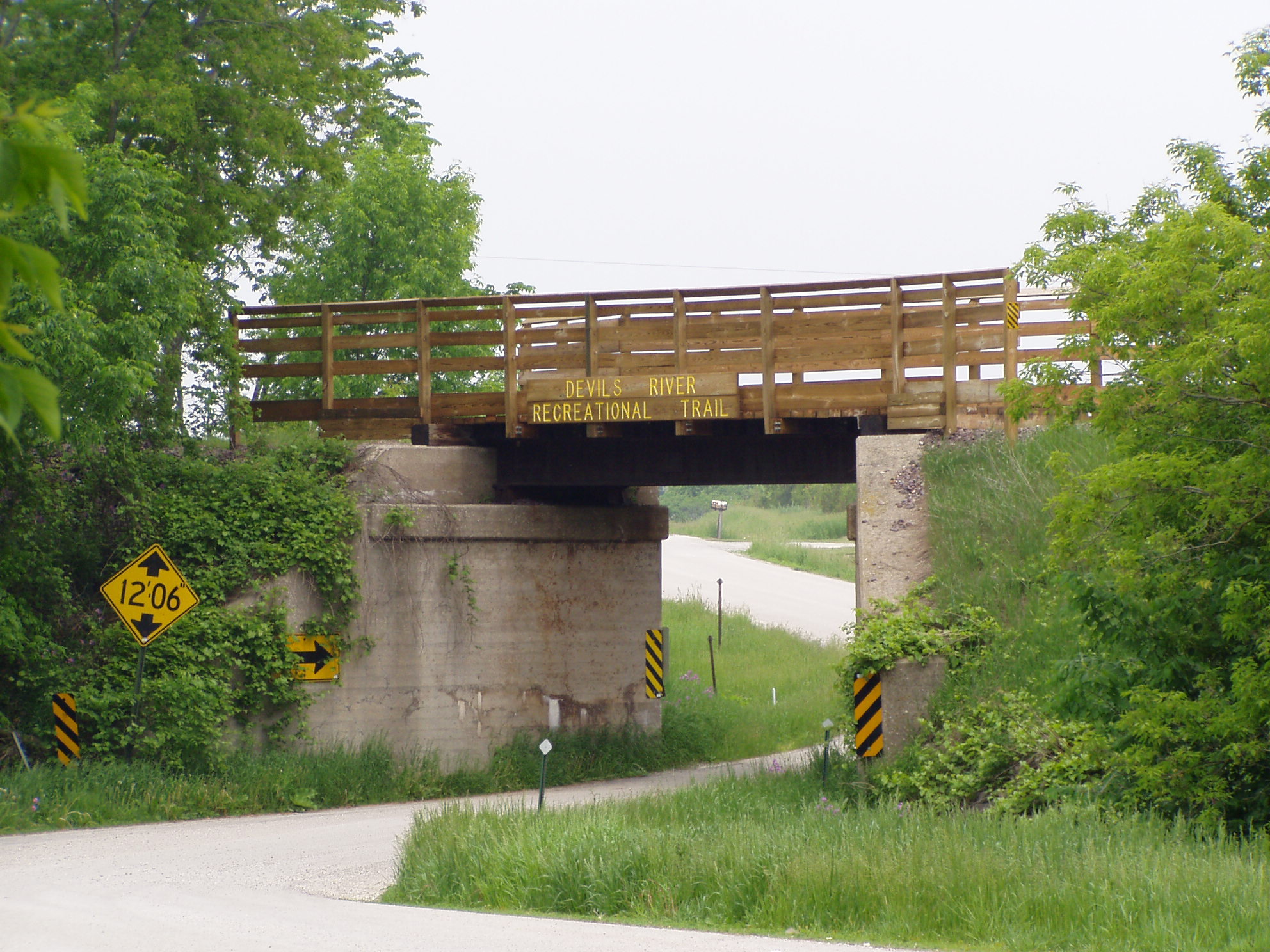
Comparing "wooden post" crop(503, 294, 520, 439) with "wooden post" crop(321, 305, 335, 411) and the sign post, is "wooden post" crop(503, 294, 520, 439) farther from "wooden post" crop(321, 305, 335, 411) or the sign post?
the sign post

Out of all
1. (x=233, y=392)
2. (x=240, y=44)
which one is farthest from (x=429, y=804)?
(x=240, y=44)

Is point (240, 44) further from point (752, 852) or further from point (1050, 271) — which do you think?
point (752, 852)

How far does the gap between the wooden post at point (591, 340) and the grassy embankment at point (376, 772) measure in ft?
18.5

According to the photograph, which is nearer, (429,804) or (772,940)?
(772,940)

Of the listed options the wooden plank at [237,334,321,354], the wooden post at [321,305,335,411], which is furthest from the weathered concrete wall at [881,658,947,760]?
the wooden plank at [237,334,321,354]

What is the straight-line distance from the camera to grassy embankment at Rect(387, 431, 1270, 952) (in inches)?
299

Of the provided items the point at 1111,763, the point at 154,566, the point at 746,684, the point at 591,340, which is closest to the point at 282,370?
the point at 591,340

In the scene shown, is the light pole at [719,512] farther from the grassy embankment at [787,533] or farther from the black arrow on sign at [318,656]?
the black arrow on sign at [318,656]

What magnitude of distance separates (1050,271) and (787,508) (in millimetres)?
84291

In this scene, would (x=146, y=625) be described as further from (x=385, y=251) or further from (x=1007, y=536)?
(x=385, y=251)

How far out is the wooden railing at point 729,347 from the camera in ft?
54.9

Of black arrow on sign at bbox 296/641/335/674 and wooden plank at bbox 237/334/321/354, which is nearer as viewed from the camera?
black arrow on sign at bbox 296/641/335/674

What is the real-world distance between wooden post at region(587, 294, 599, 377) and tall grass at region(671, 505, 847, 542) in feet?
191

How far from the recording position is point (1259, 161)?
1074cm
